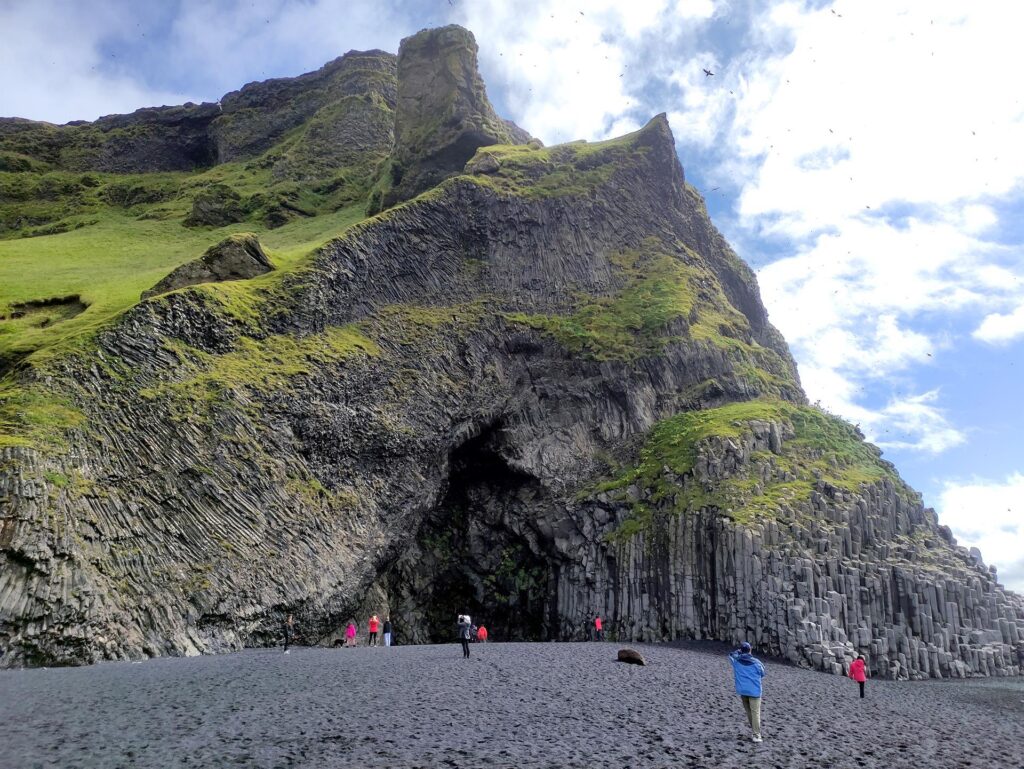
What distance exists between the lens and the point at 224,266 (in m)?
43.2

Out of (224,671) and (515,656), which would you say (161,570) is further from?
(515,656)

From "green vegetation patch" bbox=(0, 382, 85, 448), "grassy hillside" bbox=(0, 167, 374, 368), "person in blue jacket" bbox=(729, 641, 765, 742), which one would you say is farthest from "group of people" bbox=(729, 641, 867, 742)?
"grassy hillside" bbox=(0, 167, 374, 368)

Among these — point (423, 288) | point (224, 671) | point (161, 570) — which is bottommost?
point (224, 671)

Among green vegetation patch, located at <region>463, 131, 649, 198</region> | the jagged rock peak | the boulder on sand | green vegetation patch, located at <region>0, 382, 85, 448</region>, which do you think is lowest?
the boulder on sand

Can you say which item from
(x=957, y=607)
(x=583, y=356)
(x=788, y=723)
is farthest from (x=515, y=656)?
(x=583, y=356)

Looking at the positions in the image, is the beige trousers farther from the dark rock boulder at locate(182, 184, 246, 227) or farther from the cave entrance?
the dark rock boulder at locate(182, 184, 246, 227)

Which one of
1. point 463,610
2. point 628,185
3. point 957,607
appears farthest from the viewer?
point 628,185

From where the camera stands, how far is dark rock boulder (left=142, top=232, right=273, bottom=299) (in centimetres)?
4134

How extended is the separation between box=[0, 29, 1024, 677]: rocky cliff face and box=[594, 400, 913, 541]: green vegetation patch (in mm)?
211

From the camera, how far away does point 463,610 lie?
143 ft

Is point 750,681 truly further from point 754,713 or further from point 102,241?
point 102,241

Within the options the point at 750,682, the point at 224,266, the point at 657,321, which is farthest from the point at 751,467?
the point at 224,266

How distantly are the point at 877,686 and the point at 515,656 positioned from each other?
43.1ft

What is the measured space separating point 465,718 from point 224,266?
35082 mm
